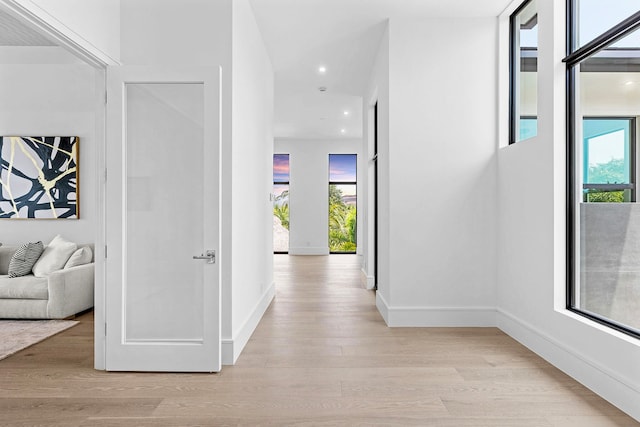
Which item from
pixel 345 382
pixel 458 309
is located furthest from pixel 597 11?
pixel 345 382

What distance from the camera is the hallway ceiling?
3.86 meters

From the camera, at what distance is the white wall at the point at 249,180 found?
321 centimetres

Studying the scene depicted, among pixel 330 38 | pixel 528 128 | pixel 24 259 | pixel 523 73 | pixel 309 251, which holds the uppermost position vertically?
pixel 330 38

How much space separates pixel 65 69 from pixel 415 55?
4.13 metres

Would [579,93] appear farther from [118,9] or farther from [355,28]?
[118,9]

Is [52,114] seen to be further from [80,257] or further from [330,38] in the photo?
[330,38]

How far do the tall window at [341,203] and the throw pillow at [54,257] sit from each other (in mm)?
7204

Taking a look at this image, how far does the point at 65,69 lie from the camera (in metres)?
4.96

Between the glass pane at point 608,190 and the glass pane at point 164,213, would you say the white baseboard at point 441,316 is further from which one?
the glass pane at point 164,213

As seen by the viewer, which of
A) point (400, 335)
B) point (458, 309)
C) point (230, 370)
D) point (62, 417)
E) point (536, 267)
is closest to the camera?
point (62, 417)

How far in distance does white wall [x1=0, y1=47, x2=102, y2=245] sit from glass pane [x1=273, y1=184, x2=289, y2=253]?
6277 millimetres

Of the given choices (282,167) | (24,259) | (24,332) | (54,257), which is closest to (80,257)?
(54,257)

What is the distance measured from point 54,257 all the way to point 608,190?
526cm

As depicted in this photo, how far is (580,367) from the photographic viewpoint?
273cm
